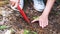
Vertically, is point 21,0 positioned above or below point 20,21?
above

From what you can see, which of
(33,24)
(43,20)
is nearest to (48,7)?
(43,20)

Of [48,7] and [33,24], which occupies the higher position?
[48,7]

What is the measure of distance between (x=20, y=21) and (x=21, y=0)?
0.97 feet

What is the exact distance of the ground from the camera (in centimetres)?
235

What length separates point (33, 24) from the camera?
241 centimetres

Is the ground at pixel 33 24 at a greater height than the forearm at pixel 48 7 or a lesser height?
lesser

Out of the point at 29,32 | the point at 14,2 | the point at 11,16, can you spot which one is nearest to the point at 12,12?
the point at 11,16

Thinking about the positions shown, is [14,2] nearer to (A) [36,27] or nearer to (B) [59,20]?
(A) [36,27]

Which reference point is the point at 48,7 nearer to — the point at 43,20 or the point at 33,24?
the point at 43,20

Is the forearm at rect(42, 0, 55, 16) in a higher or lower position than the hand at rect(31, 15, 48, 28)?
higher

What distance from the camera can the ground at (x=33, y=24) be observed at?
7.70 ft

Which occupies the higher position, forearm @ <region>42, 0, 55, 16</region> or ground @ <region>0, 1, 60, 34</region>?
forearm @ <region>42, 0, 55, 16</region>

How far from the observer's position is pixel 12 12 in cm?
260

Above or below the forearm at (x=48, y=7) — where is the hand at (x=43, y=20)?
below
